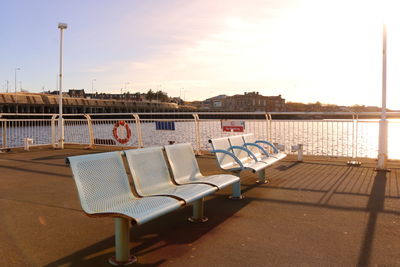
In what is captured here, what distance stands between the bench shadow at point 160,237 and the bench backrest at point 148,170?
0.49 m

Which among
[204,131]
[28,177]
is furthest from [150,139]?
[28,177]

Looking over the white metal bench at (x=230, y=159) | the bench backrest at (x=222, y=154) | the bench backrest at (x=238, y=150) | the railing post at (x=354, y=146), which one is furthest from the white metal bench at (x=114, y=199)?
the railing post at (x=354, y=146)

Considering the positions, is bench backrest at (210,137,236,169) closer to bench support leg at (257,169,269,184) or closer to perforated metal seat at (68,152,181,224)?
bench support leg at (257,169,269,184)

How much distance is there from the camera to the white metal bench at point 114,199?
320cm

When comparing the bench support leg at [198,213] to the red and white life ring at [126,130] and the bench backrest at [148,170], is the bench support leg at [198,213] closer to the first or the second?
the bench backrest at [148,170]

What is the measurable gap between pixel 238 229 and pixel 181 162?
1.32 metres

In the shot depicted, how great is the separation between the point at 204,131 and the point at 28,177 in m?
Result: 7.07

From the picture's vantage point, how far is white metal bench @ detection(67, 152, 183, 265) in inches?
126

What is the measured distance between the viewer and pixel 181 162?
4957 millimetres

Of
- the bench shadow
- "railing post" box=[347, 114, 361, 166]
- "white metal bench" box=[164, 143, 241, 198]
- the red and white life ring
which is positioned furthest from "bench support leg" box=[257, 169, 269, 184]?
the red and white life ring

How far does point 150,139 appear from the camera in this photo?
12.8m

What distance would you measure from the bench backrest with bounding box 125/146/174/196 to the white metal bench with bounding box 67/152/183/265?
211mm

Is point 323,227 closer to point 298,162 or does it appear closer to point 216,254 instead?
point 216,254

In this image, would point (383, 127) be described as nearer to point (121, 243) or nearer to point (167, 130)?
point (167, 130)
